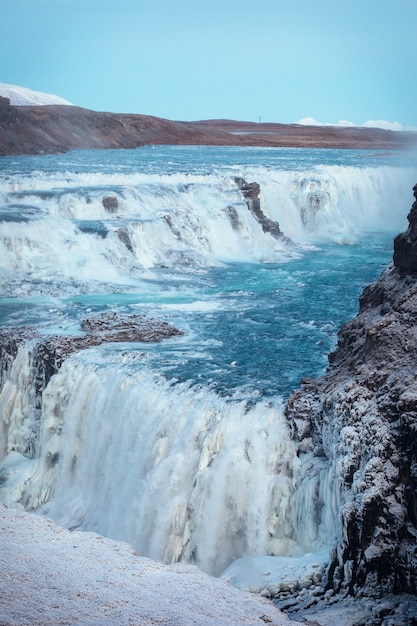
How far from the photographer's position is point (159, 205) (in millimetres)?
21156

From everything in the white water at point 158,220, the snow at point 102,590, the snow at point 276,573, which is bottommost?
the snow at point 276,573

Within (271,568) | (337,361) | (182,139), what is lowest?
(271,568)

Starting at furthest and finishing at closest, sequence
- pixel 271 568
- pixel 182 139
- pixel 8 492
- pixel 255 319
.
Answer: pixel 182 139, pixel 255 319, pixel 8 492, pixel 271 568

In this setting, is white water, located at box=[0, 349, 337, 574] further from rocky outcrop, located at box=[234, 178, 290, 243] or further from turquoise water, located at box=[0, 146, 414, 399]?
rocky outcrop, located at box=[234, 178, 290, 243]

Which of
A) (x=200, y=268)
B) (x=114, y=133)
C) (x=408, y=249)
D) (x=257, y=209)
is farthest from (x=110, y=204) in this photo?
(x=114, y=133)

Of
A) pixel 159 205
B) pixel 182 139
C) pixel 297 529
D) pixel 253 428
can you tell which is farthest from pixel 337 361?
pixel 182 139

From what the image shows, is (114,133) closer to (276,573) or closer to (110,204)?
(110,204)

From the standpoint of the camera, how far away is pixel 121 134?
55344mm

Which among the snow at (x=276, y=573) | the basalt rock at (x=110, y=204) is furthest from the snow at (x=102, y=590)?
the basalt rock at (x=110, y=204)

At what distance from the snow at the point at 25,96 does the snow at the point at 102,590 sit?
203 feet

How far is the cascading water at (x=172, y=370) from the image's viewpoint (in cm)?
798

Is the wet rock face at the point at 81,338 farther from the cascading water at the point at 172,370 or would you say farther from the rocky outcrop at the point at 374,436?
the rocky outcrop at the point at 374,436

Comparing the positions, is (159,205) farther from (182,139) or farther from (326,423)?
(182,139)

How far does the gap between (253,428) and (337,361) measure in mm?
1243
